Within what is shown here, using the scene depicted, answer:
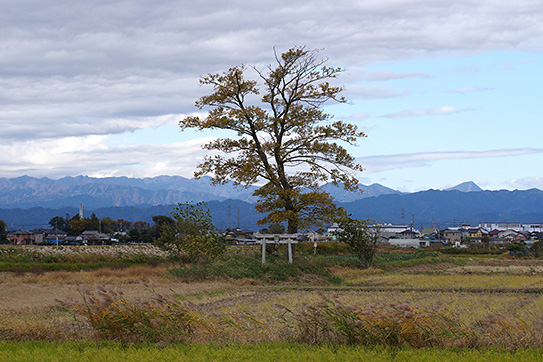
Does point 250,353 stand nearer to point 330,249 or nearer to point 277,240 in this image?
point 277,240

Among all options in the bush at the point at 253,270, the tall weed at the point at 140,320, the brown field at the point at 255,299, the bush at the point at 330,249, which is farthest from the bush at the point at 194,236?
the bush at the point at 330,249

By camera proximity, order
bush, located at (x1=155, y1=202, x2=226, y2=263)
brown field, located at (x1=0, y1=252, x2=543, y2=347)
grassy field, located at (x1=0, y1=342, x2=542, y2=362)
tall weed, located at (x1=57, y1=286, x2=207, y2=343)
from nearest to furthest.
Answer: grassy field, located at (x1=0, y1=342, x2=542, y2=362) < tall weed, located at (x1=57, y1=286, x2=207, y2=343) < brown field, located at (x1=0, y1=252, x2=543, y2=347) < bush, located at (x1=155, y1=202, x2=226, y2=263)

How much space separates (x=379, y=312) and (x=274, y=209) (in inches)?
793

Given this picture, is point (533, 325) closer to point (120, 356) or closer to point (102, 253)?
point (120, 356)

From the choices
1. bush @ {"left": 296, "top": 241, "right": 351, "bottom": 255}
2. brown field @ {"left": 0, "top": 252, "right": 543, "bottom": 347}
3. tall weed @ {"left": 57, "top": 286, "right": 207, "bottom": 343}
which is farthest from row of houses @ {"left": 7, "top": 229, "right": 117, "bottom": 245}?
tall weed @ {"left": 57, "top": 286, "right": 207, "bottom": 343}

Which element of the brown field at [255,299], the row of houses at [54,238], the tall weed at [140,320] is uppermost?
the tall weed at [140,320]

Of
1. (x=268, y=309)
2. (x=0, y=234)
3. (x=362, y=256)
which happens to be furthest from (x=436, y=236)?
(x=268, y=309)

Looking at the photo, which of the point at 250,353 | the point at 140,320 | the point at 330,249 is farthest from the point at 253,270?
the point at 330,249

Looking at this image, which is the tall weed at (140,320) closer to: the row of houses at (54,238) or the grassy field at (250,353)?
the grassy field at (250,353)

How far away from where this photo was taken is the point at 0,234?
251 ft

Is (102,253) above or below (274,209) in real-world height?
below

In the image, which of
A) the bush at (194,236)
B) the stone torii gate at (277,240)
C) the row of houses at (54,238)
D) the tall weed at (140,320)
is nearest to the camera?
the tall weed at (140,320)

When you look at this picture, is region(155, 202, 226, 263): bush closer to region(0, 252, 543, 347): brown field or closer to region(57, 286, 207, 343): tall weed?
region(0, 252, 543, 347): brown field

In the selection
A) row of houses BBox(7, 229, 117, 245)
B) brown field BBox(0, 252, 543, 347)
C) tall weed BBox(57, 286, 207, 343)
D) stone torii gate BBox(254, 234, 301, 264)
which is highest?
stone torii gate BBox(254, 234, 301, 264)
